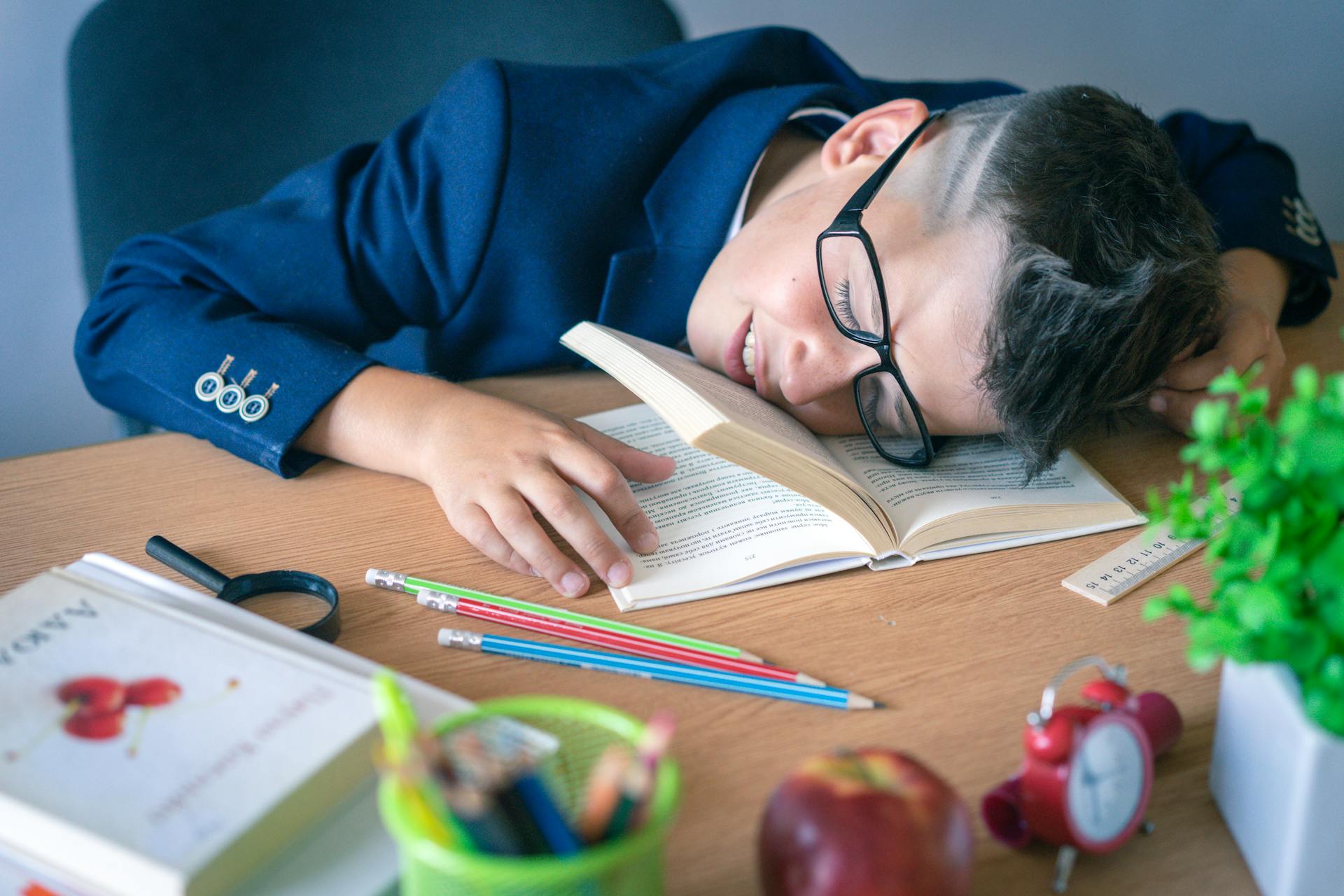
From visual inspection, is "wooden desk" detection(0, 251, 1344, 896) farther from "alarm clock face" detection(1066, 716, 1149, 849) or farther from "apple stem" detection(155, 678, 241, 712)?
"apple stem" detection(155, 678, 241, 712)

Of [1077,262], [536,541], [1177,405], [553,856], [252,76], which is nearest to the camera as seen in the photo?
[553,856]

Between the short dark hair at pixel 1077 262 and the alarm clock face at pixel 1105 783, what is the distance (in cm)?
40

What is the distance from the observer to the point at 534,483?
729 millimetres

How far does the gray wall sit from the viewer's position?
5.73ft

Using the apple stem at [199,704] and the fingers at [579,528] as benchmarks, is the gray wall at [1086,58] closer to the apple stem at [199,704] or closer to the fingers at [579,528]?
the fingers at [579,528]

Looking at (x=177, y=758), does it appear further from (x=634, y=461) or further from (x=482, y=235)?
(x=482, y=235)

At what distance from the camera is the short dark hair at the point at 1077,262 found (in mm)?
776

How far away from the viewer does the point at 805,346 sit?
87cm

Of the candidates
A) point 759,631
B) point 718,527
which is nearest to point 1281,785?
point 759,631

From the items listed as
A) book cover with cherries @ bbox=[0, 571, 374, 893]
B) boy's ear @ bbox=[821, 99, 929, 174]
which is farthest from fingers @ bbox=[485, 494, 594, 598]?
boy's ear @ bbox=[821, 99, 929, 174]

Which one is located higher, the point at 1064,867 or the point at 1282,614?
the point at 1282,614

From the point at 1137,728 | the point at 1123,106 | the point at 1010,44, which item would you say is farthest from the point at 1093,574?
the point at 1010,44

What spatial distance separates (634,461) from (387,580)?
222mm

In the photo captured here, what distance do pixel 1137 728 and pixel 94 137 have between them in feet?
3.91
